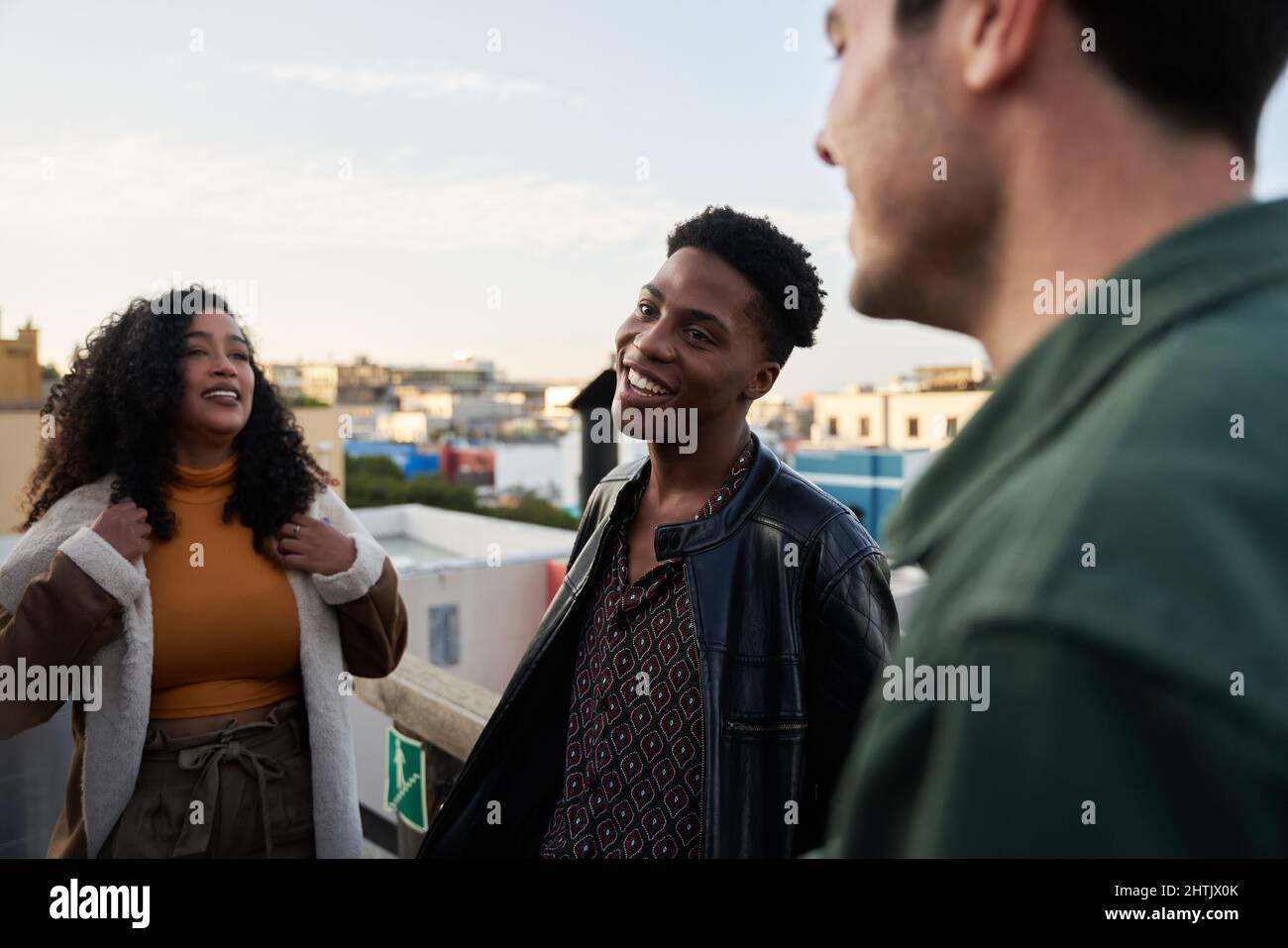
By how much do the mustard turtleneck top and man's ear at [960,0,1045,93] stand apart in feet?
7.62

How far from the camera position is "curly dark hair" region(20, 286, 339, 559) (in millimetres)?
2561

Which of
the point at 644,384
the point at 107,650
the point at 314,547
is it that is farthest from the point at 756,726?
the point at 107,650

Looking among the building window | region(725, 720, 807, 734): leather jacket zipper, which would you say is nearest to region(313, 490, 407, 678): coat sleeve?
region(725, 720, 807, 734): leather jacket zipper

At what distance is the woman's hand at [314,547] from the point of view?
256 cm

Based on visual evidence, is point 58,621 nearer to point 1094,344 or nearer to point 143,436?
point 143,436

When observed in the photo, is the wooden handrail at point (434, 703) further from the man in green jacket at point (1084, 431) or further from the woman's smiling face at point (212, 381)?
the man in green jacket at point (1084, 431)

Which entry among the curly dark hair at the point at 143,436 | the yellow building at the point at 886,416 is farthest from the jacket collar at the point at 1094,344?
the yellow building at the point at 886,416

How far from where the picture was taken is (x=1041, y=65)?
0.64m

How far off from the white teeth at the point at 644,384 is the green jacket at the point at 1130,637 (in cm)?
147

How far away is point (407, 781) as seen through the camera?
10.1 ft

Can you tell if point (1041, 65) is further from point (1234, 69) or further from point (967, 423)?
point (967, 423)

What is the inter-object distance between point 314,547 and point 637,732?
130 centimetres
